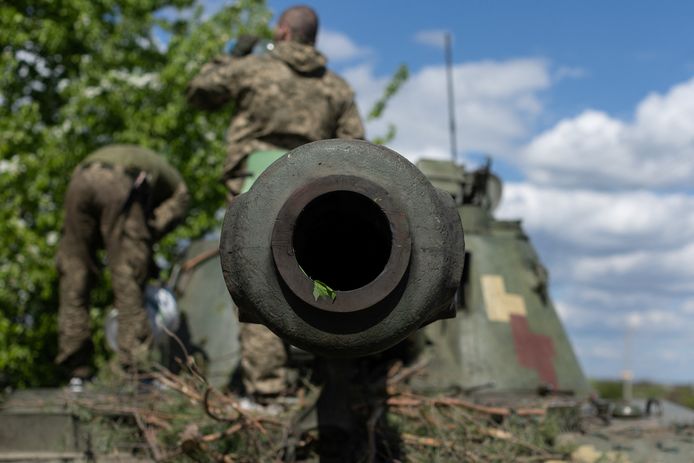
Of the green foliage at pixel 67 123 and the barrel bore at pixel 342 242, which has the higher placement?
the green foliage at pixel 67 123

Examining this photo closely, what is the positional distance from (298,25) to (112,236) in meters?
1.85

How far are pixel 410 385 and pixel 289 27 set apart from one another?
203 centimetres

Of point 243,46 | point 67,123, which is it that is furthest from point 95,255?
point 67,123

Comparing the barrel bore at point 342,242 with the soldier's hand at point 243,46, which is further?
the soldier's hand at point 243,46

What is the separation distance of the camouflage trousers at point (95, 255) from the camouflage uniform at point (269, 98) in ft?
3.66

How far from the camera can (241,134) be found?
5359 millimetres

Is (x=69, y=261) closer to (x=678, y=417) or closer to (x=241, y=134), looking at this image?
(x=241, y=134)

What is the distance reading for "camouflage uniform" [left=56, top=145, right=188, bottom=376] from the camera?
243 inches

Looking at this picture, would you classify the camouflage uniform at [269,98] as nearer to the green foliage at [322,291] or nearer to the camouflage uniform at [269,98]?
the camouflage uniform at [269,98]

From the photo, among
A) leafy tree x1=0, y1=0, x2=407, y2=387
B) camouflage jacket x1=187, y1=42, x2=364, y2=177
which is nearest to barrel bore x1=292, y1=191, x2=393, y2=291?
camouflage jacket x1=187, y1=42, x2=364, y2=177

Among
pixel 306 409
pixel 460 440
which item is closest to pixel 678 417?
pixel 460 440

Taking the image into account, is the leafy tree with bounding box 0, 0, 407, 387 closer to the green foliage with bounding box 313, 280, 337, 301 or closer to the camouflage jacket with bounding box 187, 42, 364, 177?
the camouflage jacket with bounding box 187, 42, 364, 177

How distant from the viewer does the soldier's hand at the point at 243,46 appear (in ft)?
18.0

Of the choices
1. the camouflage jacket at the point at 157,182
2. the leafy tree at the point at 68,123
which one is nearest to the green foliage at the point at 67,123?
the leafy tree at the point at 68,123
